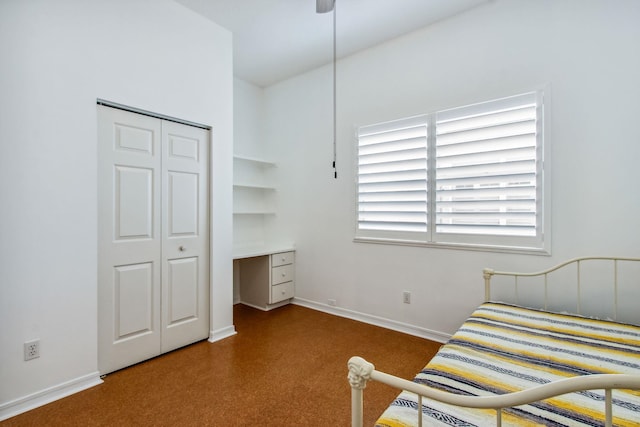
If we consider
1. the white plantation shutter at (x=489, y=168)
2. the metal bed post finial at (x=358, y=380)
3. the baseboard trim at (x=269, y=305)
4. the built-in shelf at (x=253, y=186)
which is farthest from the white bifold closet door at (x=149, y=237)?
the white plantation shutter at (x=489, y=168)

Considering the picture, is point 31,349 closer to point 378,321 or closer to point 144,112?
point 144,112

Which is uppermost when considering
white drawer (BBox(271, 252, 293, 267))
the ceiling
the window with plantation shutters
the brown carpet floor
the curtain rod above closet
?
the ceiling

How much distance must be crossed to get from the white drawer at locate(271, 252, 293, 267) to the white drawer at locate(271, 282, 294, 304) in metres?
0.26

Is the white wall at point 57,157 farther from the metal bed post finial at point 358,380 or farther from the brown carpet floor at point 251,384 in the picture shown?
the metal bed post finial at point 358,380

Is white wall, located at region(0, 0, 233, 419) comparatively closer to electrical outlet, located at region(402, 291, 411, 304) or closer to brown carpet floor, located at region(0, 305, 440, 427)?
brown carpet floor, located at region(0, 305, 440, 427)

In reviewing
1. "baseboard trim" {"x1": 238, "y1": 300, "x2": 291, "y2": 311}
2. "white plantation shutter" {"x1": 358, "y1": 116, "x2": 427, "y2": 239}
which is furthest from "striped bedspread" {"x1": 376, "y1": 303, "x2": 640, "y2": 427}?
"baseboard trim" {"x1": 238, "y1": 300, "x2": 291, "y2": 311}

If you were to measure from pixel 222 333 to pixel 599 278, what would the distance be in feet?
9.81

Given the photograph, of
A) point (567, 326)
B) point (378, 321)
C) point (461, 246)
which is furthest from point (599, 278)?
point (378, 321)

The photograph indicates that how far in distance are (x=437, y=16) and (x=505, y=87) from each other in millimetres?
874

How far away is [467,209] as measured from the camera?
261 centimetres

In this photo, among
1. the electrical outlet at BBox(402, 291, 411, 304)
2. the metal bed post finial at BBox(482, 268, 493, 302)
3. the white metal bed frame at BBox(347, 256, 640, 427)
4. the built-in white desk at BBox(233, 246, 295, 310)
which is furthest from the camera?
the built-in white desk at BBox(233, 246, 295, 310)

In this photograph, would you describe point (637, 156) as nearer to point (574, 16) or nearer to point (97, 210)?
point (574, 16)

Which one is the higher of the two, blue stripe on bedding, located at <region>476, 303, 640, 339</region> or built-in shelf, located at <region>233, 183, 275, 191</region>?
built-in shelf, located at <region>233, 183, 275, 191</region>

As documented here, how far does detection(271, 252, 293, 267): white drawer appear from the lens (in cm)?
360
